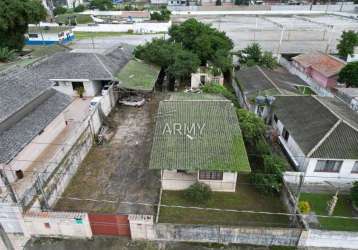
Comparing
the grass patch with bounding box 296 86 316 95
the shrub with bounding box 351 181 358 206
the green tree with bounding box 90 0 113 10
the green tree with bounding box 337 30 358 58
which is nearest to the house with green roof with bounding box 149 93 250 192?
the shrub with bounding box 351 181 358 206

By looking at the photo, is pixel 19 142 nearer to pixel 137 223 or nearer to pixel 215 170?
pixel 137 223

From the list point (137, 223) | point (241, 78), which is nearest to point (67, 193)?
point (137, 223)

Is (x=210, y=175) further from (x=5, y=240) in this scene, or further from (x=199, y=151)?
(x=5, y=240)

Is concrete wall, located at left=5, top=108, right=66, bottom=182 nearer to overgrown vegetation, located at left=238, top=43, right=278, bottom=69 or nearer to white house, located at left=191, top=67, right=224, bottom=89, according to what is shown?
white house, located at left=191, top=67, right=224, bottom=89

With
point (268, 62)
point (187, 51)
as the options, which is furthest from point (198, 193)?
point (268, 62)

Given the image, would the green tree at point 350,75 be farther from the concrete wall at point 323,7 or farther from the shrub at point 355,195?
the concrete wall at point 323,7

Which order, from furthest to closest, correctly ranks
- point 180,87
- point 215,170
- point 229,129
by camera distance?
point 180,87
point 229,129
point 215,170
